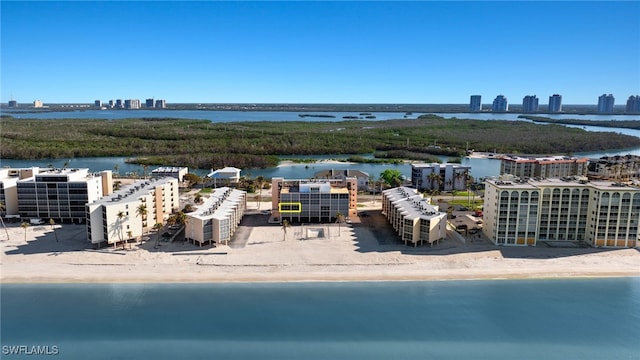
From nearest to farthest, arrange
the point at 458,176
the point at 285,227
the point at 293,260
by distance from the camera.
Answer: the point at 293,260 < the point at 285,227 < the point at 458,176

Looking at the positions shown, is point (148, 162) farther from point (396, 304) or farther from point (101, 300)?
point (396, 304)

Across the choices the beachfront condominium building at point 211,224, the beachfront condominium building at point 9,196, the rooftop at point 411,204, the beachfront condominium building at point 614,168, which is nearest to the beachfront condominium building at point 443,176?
the rooftop at point 411,204

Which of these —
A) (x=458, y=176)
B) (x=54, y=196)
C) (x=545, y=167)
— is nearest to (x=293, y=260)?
(x=54, y=196)

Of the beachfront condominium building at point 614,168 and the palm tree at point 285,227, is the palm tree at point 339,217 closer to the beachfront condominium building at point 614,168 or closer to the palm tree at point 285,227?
the palm tree at point 285,227

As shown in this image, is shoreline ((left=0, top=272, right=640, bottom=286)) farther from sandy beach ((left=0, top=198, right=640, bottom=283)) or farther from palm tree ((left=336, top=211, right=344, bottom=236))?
palm tree ((left=336, top=211, right=344, bottom=236))

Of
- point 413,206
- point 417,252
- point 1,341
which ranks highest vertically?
point 413,206

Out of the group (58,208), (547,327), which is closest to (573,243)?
(547,327)

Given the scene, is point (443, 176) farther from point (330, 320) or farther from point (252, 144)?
point (252, 144)
